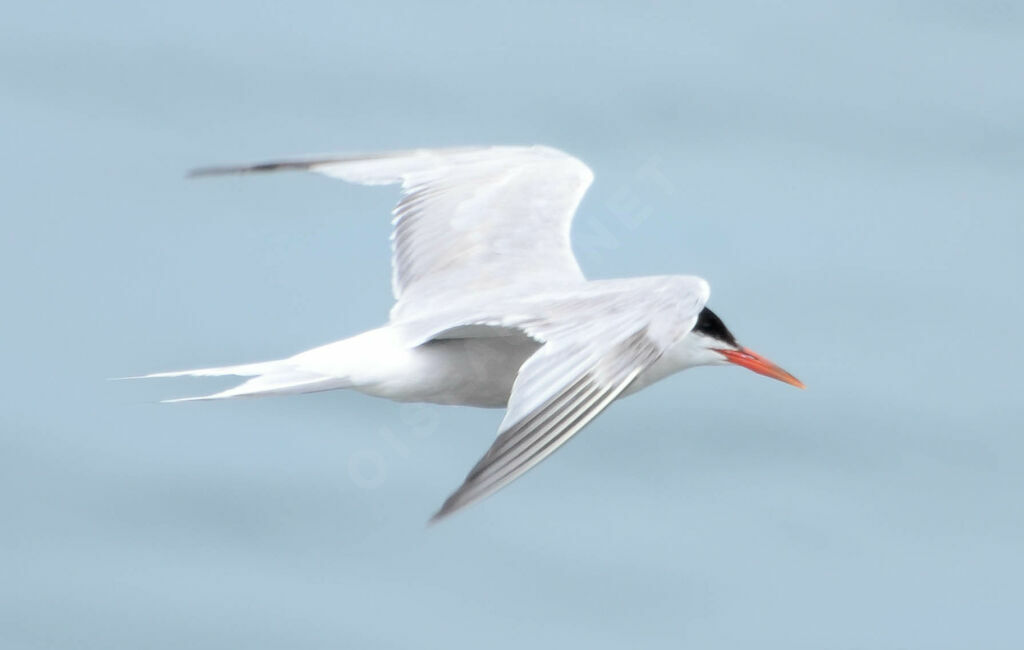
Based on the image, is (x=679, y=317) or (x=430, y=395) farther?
(x=430, y=395)

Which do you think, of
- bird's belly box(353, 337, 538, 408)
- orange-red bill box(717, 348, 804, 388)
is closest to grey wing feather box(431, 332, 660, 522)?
bird's belly box(353, 337, 538, 408)

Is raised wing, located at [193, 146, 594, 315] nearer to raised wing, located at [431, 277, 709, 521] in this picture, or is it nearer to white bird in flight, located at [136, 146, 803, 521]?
white bird in flight, located at [136, 146, 803, 521]

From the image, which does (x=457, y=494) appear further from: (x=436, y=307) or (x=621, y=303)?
(x=436, y=307)

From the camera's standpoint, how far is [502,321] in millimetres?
5520

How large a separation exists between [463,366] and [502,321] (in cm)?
58

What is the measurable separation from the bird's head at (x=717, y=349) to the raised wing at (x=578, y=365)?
26.1 inches

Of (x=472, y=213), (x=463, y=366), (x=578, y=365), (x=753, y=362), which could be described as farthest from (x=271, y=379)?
(x=753, y=362)

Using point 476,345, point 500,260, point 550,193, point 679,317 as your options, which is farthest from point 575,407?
point 550,193

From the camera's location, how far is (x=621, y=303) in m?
5.50

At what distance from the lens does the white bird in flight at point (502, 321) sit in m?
5.05

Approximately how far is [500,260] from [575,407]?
1767mm

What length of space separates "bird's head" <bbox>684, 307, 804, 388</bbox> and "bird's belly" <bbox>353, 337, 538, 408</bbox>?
1.93 feet

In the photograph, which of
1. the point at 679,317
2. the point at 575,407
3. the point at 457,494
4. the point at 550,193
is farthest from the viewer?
the point at 550,193

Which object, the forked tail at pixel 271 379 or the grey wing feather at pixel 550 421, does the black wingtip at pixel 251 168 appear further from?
the grey wing feather at pixel 550 421
